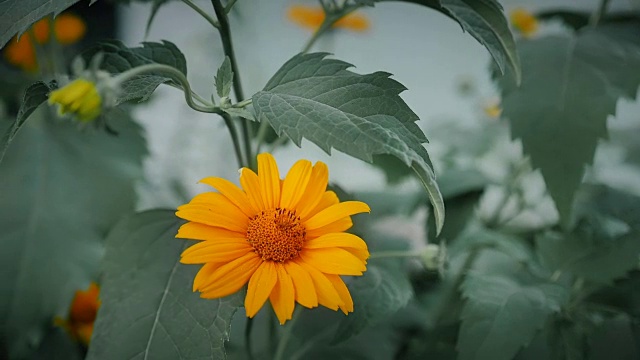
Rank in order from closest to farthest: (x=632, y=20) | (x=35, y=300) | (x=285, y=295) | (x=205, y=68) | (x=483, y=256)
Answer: (x=285, y=295) < (x=35, y=300) < (x=632, y=20) < (x=483, y=256) < (x=205, y=68)

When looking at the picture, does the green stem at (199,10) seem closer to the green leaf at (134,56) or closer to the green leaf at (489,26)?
the green leaf at (134,56)

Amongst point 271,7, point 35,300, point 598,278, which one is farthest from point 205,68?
point 598,278

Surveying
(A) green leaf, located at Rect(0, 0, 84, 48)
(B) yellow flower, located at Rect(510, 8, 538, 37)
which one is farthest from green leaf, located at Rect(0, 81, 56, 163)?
(B) yellow flower, located at Rect(510, 8, 538, 37)

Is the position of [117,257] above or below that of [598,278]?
above

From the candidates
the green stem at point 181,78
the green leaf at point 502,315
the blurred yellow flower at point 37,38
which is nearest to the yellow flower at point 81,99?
the green stem at point 181,78

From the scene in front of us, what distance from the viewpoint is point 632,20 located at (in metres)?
0.61

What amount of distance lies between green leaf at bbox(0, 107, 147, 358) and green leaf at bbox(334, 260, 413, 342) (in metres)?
0.21

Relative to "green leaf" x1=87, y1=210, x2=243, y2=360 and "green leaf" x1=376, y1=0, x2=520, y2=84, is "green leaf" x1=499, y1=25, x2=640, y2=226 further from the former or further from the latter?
"green leaf" x1=87, y1=210, x2=243, y2=360

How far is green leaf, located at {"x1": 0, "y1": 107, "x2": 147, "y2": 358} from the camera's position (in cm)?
46

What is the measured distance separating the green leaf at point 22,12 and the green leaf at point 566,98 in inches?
13.0

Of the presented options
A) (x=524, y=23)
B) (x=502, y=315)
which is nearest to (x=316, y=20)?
(x=524, y=23)

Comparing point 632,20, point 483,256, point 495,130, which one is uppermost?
point 632,20

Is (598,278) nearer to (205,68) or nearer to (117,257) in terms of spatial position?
(117,257)

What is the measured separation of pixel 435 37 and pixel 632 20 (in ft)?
1.78
